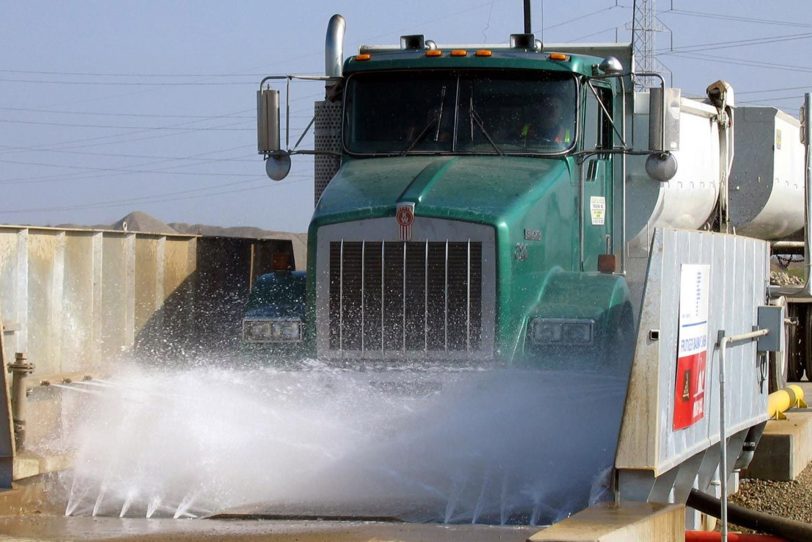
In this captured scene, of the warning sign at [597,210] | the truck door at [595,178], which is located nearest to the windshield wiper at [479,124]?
the truck door at [595,178]

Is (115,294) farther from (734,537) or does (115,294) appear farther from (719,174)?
(719,174)

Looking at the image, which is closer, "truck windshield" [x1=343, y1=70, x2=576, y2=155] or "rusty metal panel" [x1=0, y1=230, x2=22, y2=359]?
"rusty metal panel" [x1=0, y1=230, x2=22, y2=359]

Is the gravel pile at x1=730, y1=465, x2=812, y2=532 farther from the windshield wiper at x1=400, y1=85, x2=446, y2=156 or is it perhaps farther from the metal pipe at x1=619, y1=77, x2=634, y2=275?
the windshield wiper at x1=400, y1=85, x2=446, y2=156

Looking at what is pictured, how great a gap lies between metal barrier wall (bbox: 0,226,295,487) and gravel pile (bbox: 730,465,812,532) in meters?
4.39

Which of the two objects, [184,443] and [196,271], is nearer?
[184,443]

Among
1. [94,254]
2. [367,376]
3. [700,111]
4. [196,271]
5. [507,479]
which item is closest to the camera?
[507,479]

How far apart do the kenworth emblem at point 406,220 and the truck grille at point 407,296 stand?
67 mm

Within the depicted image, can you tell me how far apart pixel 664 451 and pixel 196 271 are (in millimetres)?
6140

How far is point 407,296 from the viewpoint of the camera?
30.4 feet

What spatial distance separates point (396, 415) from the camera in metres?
8.62

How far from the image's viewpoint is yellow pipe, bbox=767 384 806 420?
11586mm

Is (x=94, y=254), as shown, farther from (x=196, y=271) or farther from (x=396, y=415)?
(x=396, y=415)

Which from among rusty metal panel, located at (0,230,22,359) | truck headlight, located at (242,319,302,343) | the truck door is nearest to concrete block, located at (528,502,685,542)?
truck headlight, located at (242,319,302,343)

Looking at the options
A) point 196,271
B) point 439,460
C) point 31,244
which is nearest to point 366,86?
point 196,271
